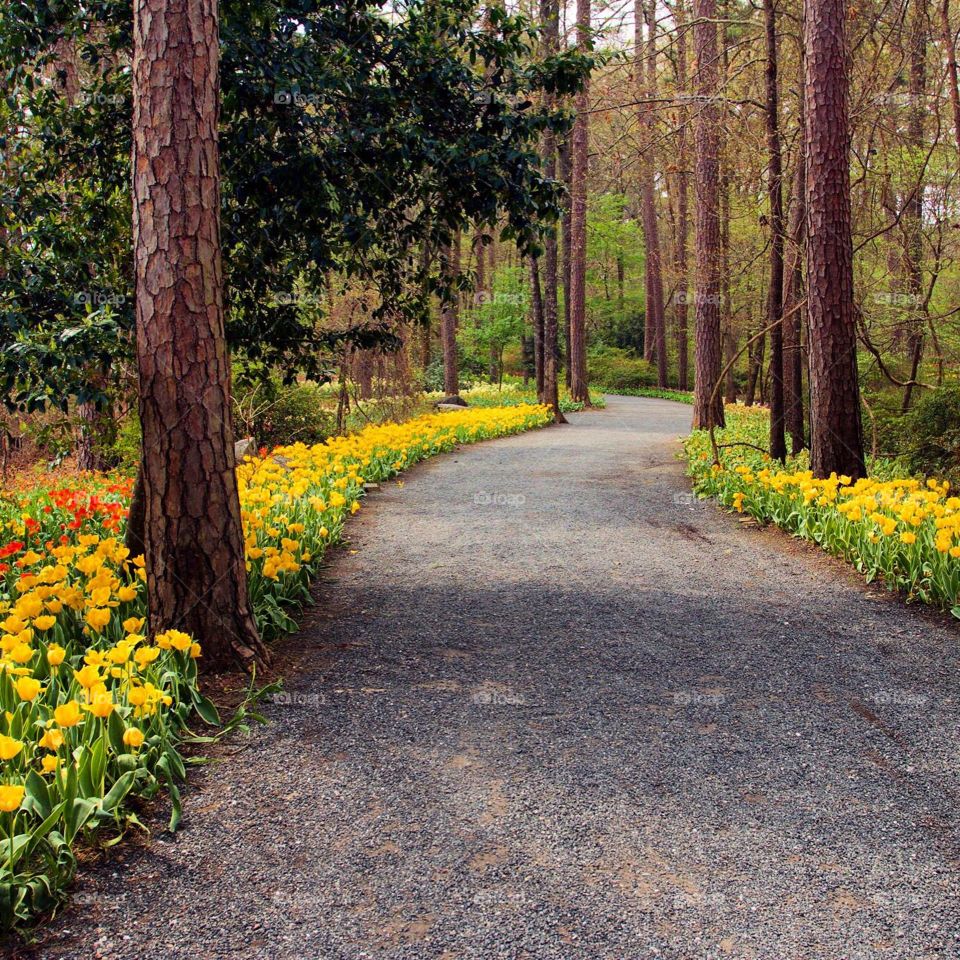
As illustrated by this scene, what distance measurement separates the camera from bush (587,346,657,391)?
3447cm

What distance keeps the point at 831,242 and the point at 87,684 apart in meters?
7.13

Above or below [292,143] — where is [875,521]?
below

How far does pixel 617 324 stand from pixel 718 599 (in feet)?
118

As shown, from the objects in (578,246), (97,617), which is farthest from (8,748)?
(578,246)

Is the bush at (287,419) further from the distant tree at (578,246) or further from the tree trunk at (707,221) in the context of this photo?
the distant tree at (578,246)

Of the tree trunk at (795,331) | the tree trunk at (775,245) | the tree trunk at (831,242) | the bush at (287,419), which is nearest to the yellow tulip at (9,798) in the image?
the tree trunk at (831,242)

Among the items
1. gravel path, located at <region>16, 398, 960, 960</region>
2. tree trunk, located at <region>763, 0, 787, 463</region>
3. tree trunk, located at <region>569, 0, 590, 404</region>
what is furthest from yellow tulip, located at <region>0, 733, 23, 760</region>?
tree trunk, located at <region>569, 0, 590, 404</region>

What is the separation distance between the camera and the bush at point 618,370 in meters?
34.5

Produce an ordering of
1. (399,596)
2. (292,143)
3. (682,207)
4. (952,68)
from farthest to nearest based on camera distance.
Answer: (682,207)
(952,68)
(399,596)
(292,143)

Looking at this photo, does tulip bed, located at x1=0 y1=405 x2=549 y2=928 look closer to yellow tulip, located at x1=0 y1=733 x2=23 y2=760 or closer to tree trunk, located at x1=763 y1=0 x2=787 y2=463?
yellow tulip, located at x1=0 y1=733 x2=23 y2=760

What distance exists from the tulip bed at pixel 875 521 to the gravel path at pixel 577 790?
0.23 meters

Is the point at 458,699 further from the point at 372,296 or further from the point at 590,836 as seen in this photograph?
the point at 372,296

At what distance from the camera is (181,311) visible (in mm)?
3822

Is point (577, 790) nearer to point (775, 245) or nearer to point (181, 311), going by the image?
point (181, 311)
